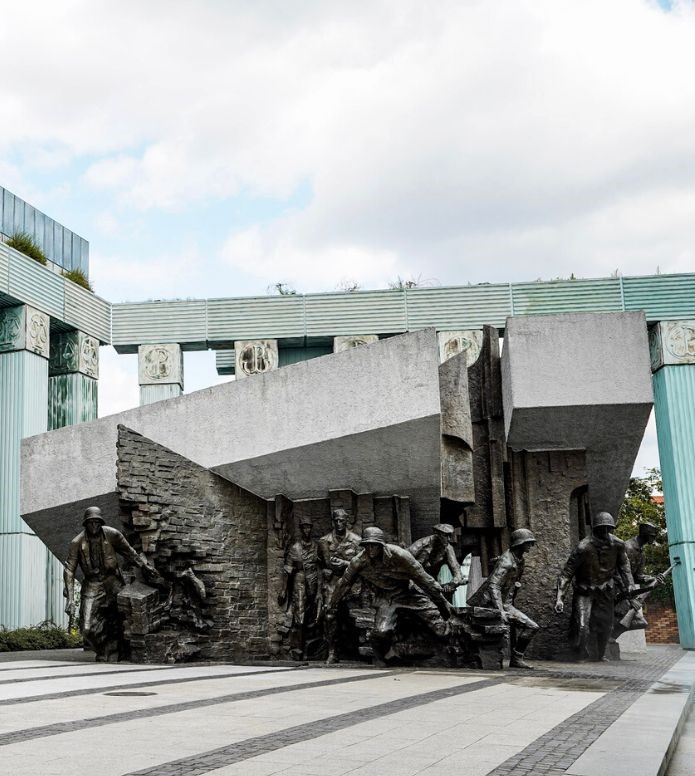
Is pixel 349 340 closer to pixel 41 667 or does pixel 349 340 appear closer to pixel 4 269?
pixel 4 269

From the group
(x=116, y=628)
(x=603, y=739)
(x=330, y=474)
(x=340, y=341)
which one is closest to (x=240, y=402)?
(x=330, y=474)

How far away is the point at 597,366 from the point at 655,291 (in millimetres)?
13725

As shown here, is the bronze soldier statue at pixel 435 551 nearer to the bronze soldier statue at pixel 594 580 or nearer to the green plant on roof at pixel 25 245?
the bronze soldier statue at pixel 594 580

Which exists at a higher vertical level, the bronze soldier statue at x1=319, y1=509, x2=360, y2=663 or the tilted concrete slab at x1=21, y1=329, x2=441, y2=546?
the tilted concrete slab at x1=21, y1=329, x2=441, y2=546

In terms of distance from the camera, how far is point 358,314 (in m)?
27.2

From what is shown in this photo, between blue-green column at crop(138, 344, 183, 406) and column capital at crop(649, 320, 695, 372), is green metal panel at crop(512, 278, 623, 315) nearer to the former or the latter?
column capital at crop(649, 320, 695, 372)

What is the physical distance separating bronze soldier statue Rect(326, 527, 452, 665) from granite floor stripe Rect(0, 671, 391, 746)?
7.24ft

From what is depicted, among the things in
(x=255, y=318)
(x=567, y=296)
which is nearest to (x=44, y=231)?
(x=255, y=318)

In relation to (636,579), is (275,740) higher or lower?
lower

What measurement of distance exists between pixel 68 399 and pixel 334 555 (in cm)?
1600

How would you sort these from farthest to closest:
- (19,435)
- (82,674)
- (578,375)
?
(19,435) → (578,375) → (82,674)

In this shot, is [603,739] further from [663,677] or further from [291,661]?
[291,661]

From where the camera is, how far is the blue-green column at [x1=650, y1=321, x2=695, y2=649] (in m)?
23.7

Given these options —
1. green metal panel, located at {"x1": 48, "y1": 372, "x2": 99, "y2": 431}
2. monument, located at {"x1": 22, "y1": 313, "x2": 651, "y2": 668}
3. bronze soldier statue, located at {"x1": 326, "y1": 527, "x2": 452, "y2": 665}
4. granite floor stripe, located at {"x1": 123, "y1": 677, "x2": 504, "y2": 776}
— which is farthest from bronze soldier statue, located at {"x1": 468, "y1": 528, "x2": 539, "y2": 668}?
green metal panel, located at {"x1": 48, "y1": 372, "x2": 99, "y2": 431}
